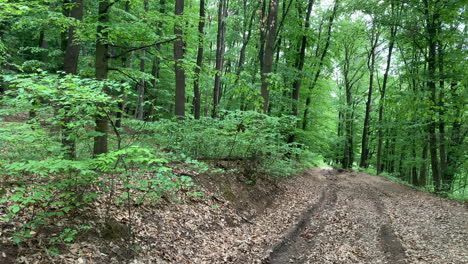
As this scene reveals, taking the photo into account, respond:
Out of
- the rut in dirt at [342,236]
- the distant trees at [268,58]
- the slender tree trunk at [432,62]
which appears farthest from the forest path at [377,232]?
the distant trees at [268,58]

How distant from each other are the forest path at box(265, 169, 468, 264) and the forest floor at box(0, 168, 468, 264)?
0.08 feet

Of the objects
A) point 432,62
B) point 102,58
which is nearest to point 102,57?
point 102,58

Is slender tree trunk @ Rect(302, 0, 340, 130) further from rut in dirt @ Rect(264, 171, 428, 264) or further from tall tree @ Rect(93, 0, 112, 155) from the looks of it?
tall tree @ Rect(93, 0, 112, 155)

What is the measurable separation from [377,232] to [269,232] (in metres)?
3.22

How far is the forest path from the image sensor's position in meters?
5.93

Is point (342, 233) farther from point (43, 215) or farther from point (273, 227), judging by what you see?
point (43, 215)

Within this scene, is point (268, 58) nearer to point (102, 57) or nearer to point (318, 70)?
point (102, 57)

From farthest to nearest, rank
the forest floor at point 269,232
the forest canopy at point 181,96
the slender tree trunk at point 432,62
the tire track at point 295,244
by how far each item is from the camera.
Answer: the slender tree trunk at point 432,62, the tire track at point 295,244, the forest floor at point 269,232, the forest canopy at point 181,96

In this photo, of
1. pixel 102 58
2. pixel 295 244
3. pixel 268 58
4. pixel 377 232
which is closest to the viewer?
pixel 102 58

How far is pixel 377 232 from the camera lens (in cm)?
734

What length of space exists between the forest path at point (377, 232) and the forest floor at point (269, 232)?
0.9 inches

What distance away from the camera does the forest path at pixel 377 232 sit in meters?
5.93

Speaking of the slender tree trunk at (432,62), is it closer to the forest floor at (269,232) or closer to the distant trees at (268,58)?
the distant trees at (268,58)

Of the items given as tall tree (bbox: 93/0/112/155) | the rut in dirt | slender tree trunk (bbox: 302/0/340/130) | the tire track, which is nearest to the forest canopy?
tall tree (bbox: 93/0/112/155)
